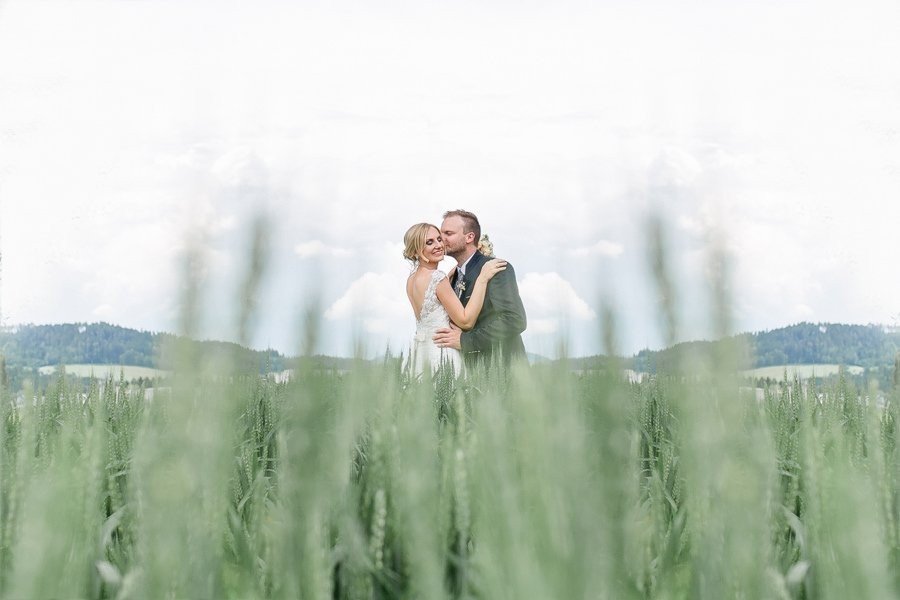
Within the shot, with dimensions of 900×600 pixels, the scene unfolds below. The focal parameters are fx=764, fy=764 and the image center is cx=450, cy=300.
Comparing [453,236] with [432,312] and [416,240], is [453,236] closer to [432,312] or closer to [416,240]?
[416,240]

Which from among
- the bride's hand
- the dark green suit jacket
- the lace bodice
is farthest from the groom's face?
the bride's hand

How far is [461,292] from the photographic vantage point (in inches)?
280

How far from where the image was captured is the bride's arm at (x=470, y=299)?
6625 mm

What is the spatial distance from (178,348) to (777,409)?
1804mm

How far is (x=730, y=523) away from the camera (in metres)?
0.62

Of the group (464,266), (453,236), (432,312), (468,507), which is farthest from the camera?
(453,236)

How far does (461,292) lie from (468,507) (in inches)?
245

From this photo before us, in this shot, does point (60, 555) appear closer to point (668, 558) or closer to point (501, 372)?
point (668, 558)

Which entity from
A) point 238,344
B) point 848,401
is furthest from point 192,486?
point 848,401

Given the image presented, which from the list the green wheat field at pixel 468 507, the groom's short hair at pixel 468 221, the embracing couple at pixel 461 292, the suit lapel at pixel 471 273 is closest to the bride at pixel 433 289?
the embracing couple at pixel 461 292

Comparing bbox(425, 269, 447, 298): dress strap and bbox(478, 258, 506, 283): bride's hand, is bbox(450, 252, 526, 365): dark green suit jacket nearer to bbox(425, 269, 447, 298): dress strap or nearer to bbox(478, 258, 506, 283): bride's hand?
bbox(478, 258, 506, 283): bride's hand

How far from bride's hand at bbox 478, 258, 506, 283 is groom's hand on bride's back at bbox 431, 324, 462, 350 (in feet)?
1.74

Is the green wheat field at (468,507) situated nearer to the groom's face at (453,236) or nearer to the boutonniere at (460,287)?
the boutonniere at (460,287)

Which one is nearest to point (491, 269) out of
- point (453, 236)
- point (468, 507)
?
point (453, 236)
